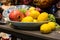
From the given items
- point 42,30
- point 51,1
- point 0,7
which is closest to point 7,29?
point 42,30

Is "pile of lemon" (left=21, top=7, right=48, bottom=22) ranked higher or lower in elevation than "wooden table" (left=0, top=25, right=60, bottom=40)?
higher

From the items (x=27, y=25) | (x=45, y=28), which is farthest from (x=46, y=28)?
(x=27, y=25)

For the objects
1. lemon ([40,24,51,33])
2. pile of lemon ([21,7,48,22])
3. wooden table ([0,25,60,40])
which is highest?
pile of lemon ([21,7,48,22])

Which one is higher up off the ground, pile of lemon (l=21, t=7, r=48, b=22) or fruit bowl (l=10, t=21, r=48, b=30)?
pile of lemon (l=21, t=7, r=48, b=22)

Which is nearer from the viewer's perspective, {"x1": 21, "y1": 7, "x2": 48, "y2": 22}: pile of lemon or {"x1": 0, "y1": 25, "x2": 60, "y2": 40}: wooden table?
{"x1": 0, "y1": 25, "x2": 60, "y2": 40}: wooden table

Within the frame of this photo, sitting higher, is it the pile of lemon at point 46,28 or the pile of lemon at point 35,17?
the pile of lemon at point 35,17

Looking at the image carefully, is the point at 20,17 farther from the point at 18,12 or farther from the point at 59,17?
the point at 59,17

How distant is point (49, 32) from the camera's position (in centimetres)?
79

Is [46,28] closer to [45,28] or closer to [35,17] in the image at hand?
[45,28]

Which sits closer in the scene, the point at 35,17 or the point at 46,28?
the point at 46,28

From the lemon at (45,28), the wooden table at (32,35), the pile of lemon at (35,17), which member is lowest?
the wooden table at (32,35)

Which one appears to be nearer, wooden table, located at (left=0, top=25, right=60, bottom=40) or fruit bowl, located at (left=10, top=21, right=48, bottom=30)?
wooden table, located at (left=0, top=25, right=60, bottom=40)

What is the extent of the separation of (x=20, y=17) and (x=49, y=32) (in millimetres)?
189

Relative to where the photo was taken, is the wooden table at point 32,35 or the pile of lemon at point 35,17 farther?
the pile of lemon at point 35,17
